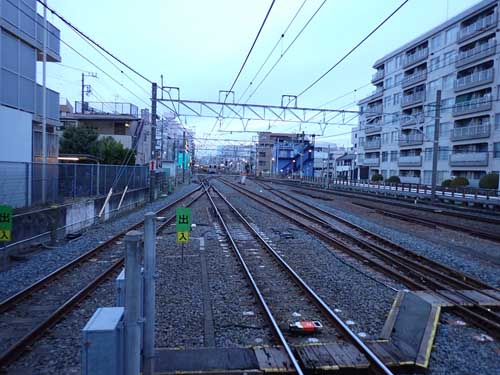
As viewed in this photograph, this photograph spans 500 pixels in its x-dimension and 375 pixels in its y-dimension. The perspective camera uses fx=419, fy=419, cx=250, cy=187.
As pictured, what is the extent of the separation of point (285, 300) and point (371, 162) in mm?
59064

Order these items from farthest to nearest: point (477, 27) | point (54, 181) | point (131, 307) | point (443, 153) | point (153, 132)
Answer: point (443, 153)
point (477, 27)
point (153, 132)
point (54, 181)
point (131, 307)

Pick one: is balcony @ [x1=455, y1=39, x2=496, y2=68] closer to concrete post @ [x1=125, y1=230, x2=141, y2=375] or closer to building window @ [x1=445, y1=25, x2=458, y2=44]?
building window @ [x1=445, y1=25, x2=458, y2=44]

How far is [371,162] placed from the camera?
6325cm

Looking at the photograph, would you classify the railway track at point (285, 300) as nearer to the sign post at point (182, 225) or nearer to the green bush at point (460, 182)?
the sign post at point (182, 225)

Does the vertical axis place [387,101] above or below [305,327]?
above

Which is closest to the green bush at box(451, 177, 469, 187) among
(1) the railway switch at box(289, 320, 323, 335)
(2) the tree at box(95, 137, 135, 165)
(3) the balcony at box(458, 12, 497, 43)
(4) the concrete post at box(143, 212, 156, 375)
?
(3) the balcony at box(458, 12, 497, 43)

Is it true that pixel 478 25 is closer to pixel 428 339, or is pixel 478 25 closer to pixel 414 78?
pixel 414 78

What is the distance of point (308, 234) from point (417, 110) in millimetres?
42144

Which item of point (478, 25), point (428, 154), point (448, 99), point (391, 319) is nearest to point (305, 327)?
point (391, 319)

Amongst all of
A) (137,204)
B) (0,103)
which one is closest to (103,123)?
(137,204)

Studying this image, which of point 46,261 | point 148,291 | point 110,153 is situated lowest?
point 46,261

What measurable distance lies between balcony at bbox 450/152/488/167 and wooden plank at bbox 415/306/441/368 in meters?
38.2

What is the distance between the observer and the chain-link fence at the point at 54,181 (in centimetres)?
1168

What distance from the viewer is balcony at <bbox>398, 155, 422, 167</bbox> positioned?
1958 inches
